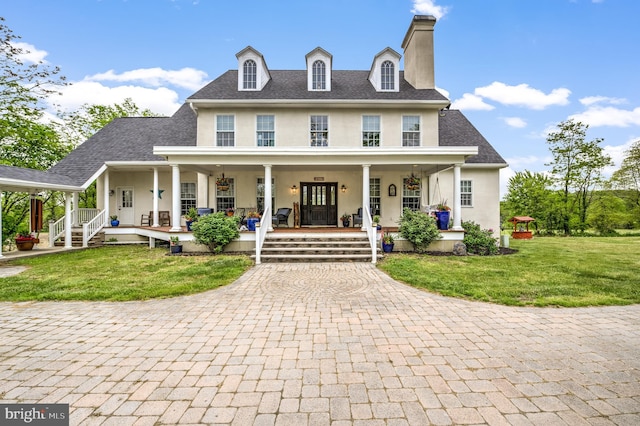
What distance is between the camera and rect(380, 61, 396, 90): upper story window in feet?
46.1

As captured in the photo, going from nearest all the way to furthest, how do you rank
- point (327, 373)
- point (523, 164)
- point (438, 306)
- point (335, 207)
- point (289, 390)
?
point (289, 390), point (327, 373), point (438, 306), point (335, 207), point (523, 164)

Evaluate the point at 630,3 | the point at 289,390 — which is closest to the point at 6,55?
the point at 289,390

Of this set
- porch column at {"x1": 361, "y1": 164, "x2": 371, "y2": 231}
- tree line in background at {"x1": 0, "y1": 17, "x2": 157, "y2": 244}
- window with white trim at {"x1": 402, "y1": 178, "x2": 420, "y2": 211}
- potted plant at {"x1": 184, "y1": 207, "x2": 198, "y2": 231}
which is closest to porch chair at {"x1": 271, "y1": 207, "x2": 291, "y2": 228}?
potted plant at {"x1": 184, "y1": 207, "x2": 198, "y2": 231}

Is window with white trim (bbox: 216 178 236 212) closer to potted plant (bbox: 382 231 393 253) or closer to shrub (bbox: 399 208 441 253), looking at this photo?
potted plant (bbox: 382 231 393 253)

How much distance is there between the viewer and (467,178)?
1418cm

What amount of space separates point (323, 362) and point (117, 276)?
6.91m

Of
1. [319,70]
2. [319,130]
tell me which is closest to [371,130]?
[319,130]

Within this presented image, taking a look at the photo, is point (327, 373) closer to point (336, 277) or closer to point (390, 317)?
point (390, 317)

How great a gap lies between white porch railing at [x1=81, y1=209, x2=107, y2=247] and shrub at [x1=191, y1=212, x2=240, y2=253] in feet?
21.6

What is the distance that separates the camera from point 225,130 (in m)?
13.3

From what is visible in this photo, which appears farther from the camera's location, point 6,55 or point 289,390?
point 6,55

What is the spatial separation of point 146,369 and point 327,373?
1.95 metres

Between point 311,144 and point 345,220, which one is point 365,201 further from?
point 311,144

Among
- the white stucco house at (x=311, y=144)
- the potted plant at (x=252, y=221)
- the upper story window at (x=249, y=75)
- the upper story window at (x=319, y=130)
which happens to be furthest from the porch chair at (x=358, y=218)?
the upper story window at (x=249, y=75)
